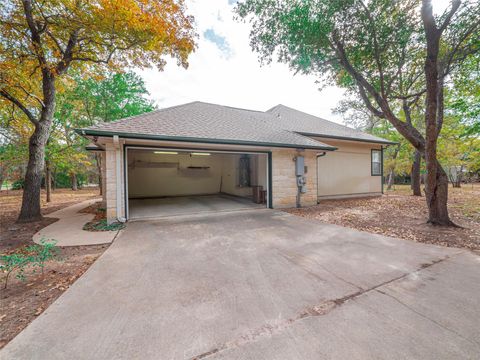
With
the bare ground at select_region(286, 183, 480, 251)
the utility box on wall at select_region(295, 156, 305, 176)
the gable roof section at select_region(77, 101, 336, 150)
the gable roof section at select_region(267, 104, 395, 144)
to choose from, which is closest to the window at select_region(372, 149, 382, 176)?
the gable roof section at select_region(267, 104, 395, 144)

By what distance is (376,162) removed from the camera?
11508 millimetres

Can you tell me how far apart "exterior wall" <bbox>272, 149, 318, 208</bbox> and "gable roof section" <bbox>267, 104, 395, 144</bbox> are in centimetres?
219

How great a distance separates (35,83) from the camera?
731 cm

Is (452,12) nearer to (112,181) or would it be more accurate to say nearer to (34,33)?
(112,181)

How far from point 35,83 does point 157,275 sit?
9.55 m

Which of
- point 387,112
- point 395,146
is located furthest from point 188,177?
point 395,146

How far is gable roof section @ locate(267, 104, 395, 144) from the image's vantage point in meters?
9.79

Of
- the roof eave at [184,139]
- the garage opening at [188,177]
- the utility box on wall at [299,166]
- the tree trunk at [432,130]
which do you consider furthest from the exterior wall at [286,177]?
the tree trunk at [432,130]

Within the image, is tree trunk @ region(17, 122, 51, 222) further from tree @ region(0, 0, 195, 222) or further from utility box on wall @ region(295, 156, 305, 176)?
utility box on wall @ region(295, 156, 305, 176)

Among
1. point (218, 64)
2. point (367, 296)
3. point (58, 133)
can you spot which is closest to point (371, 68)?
point (218, 64)

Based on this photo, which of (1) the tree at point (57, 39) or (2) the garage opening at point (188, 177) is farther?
(2) the garage opening at point (188, 177)

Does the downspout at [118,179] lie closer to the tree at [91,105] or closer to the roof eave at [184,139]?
the roof eave at [184,139]

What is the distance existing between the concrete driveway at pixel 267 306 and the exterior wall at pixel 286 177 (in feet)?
13.1

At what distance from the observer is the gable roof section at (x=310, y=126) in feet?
32.1
